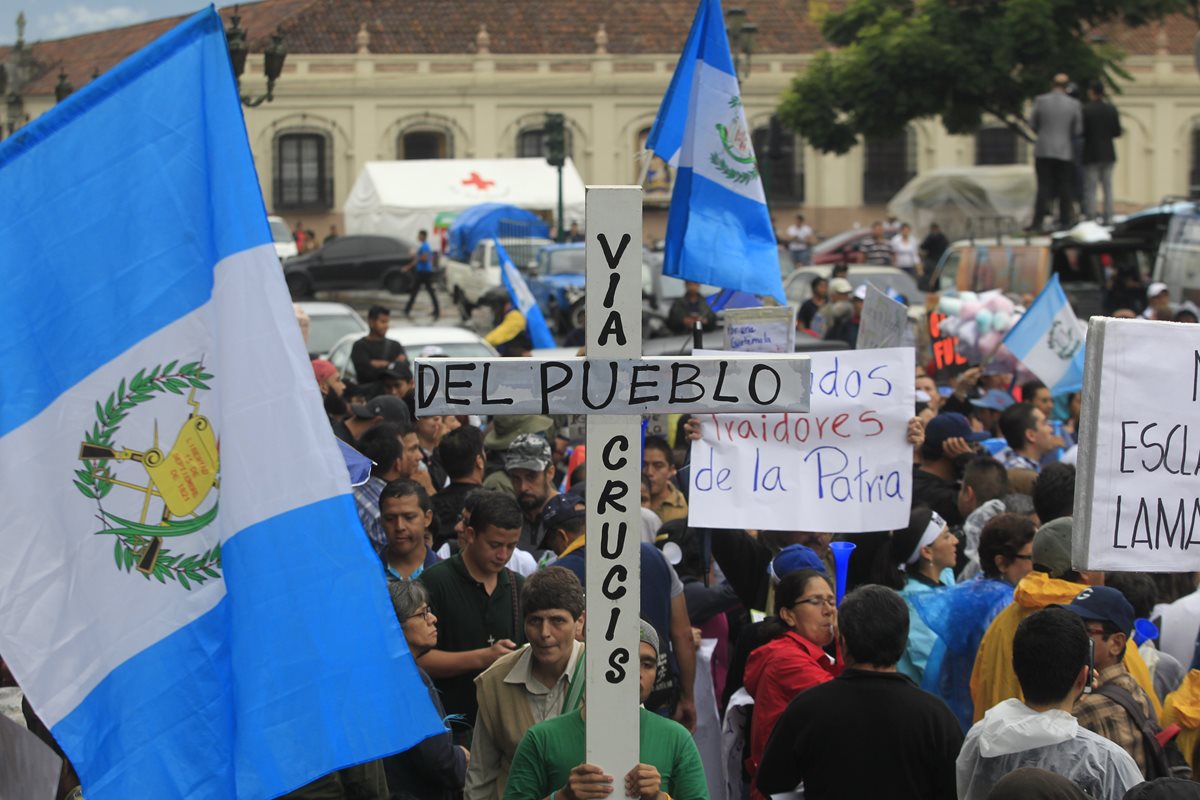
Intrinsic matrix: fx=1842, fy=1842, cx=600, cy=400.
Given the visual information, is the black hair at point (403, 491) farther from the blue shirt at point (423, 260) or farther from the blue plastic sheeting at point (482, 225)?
the blue plastic sheeting at point (482, 225)

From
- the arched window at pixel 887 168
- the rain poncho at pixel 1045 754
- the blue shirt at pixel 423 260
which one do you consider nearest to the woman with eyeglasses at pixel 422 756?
the rain poncho at pixel 1045 754

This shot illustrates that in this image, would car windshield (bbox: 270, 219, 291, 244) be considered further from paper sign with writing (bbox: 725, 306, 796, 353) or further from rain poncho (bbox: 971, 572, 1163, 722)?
rain poncho (bbox: 971, 572, 1163, 722)

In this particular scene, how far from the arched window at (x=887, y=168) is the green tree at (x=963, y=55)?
51.3 ft

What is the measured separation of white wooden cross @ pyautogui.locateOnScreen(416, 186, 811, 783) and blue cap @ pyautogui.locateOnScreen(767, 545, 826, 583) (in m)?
1.94

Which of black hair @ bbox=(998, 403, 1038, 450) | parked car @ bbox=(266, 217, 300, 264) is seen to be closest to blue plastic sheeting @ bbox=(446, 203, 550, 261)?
parked car @ bbox=(266, 217, 300, 264)

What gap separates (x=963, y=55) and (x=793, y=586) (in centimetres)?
3154

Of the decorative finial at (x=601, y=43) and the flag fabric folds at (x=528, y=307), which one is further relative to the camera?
the decorative finial at (x=601, y=43)

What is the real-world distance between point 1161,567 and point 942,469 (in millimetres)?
3339

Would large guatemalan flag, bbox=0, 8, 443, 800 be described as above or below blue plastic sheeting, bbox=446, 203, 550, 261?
above

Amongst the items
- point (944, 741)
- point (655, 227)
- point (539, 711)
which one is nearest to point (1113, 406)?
point (944, 741)

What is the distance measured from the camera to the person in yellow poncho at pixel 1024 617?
5.14m

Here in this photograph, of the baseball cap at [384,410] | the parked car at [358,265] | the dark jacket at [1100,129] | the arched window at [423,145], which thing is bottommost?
the parked car at [358,265]

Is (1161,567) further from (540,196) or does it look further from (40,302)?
(540,196)

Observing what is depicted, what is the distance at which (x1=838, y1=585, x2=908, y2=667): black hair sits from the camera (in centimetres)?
460
